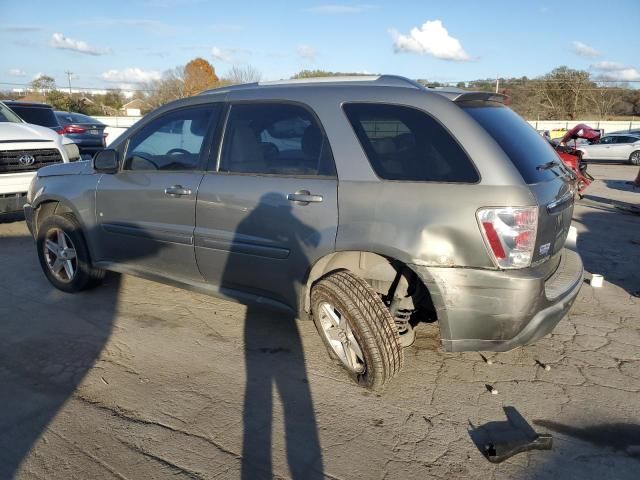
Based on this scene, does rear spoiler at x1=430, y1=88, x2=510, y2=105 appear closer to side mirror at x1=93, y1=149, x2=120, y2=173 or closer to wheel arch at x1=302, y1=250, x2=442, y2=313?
wheel arch at x1=302, y1=250, x2=442, y2=313

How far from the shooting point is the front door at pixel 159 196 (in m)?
3.79

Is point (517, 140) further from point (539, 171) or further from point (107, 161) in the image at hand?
point (107, 161)

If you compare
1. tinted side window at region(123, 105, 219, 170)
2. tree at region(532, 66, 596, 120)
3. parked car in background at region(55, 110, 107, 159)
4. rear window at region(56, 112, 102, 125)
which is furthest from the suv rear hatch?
tree at region(532, 66, 596, 120)

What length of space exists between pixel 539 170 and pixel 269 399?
2154 mm

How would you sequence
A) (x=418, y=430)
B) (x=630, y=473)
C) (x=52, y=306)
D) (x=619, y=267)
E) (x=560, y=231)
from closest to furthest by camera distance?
(x=630, y=473), (x=418, y=430), (x=560, y=231), (x=52, y=306), (x=619, y=267)

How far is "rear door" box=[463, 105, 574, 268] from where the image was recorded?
2.78 m

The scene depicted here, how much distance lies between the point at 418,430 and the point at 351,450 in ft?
1.41

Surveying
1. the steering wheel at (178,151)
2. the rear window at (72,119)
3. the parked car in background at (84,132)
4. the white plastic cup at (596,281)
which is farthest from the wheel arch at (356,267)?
the rear window at (72,119)

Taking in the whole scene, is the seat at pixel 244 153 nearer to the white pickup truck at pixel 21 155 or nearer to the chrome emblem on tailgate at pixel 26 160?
the white pickup truck at pixel 21 155

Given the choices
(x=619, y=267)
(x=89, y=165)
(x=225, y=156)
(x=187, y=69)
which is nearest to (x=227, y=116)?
(x=225, y=156)

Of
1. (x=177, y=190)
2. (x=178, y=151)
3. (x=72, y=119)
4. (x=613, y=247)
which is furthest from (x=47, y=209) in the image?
(x=72, y=119)

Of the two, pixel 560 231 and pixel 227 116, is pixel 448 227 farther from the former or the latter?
pixel 227 116

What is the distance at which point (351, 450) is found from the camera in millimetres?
2637

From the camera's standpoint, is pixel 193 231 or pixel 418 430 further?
pixel 193 231
